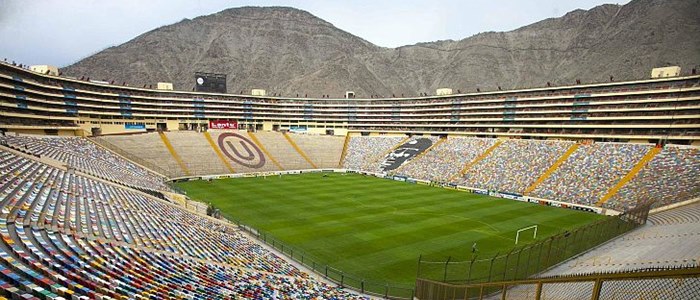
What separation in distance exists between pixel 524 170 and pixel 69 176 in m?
55.3

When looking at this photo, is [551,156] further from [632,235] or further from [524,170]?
[632,235]

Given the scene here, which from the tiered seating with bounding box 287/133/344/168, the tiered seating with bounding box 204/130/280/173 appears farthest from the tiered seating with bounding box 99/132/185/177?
the tiered seating with bounding box 287/133/344/168

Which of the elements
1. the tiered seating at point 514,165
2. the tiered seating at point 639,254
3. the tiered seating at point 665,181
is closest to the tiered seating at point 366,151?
the tiered seating at point 514,165

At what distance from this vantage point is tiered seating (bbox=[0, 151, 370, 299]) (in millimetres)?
9281

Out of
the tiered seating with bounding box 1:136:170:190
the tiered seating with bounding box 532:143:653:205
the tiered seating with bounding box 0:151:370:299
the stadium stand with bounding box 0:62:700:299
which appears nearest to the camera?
the tiered seating with bounding box 0:151:370:299

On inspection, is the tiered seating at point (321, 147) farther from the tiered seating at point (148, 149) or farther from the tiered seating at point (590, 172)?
the tiered seating at point (590, 172)

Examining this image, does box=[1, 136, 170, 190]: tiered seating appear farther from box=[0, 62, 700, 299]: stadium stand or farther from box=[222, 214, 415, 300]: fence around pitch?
box=[222, 214, 415, 300]: fence around pitch

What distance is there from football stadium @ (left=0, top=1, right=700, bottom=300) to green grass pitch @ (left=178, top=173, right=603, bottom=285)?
262mm

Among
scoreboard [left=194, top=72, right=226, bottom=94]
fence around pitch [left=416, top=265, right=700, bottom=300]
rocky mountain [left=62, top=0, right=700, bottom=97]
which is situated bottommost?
fence around pitch [left=416, top=265, right=700, bottom=300]

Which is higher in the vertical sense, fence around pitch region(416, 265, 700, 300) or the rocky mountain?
the rocky mountain

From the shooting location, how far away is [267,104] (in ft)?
317

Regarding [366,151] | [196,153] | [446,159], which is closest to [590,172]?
[446,159]

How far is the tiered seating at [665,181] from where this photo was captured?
37125mm

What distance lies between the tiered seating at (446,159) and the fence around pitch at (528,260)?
32765 millimetres
